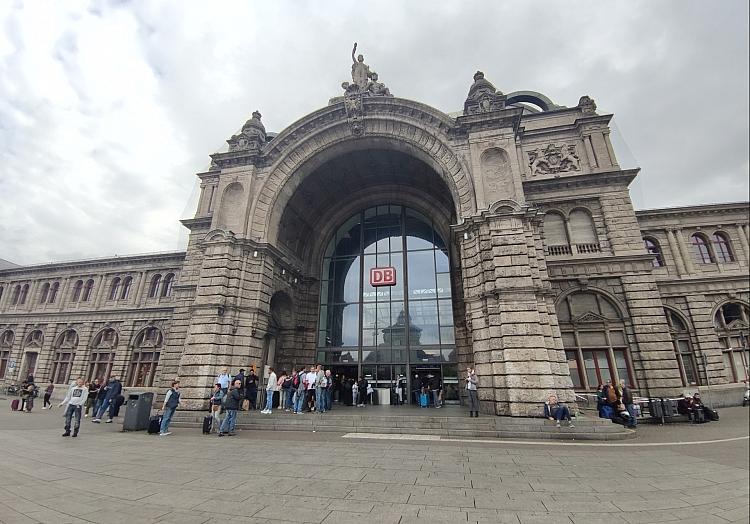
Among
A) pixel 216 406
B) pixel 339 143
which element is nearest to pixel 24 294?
pixel 216 406

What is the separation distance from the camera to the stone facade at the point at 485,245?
14.7m

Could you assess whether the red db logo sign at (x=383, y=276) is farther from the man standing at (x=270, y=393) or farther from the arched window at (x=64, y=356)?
the arched window at (x=64, y=356)

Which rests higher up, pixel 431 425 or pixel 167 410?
pixel 167 410

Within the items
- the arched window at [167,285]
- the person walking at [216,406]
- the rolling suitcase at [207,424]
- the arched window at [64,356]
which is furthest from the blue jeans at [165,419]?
the arched window at [64,356]

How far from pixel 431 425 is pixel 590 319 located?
1200 cm

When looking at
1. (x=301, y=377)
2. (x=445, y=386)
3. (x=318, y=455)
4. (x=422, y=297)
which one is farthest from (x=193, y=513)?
(x=422, y=297)

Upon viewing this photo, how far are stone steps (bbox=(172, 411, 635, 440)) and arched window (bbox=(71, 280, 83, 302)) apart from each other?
3112 cm

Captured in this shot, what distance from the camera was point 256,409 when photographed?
16766 mm

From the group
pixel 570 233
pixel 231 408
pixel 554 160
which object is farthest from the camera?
pixel 554 160

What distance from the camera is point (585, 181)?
2062 cm

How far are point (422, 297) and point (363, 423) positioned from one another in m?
10.4

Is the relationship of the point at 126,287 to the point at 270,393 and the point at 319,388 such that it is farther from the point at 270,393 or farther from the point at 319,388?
the point at 319,388

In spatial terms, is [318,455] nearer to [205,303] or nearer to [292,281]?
[205,303]

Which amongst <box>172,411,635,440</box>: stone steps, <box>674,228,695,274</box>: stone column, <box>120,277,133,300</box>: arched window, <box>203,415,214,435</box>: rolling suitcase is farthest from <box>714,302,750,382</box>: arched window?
<box>120,277,133,300</box>: arched window
